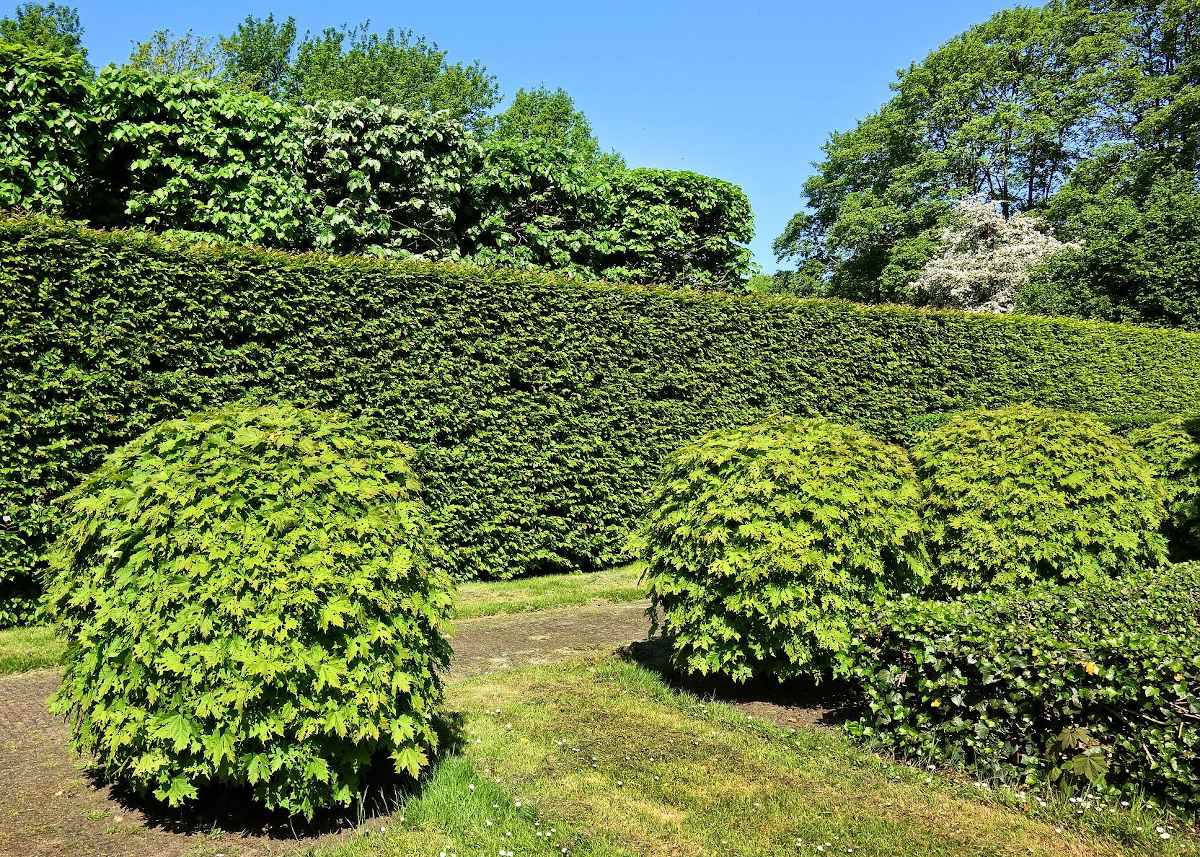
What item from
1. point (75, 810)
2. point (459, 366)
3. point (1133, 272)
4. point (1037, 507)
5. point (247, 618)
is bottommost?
point (75, 810)

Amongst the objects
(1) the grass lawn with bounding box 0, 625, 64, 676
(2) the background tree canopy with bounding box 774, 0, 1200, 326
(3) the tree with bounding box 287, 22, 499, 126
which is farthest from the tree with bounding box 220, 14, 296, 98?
(1) the grass lawn with bounding box 0, 625, 64, 676

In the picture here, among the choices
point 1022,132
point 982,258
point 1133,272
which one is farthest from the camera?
point 1022,132

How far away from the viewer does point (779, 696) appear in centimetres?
568

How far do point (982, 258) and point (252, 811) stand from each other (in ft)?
99.8

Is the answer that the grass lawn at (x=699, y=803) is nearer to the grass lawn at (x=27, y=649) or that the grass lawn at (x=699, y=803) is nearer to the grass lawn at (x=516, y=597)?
the grass lawn at (x=516, y=597)

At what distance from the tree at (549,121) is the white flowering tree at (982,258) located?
571 inches

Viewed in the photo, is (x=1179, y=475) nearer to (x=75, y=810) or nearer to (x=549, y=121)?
(x=75, y=810)

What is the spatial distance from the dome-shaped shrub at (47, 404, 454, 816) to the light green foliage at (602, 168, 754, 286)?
1000cm

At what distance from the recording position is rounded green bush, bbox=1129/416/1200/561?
8086 millimetres

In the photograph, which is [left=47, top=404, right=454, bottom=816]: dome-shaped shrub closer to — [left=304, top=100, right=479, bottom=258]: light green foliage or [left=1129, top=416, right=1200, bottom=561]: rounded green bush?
[left=1129, top=416, right=1200, bottom=561]: rounded green bush

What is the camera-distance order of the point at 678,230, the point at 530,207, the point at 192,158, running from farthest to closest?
1. the point at 678,230
2. the point at 530,207
3. the point at 192,158

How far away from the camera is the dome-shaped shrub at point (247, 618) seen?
3.43 m

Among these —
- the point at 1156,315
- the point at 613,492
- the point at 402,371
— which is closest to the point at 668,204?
the point at 613,492

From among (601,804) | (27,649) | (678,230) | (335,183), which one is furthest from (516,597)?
(678,230)
